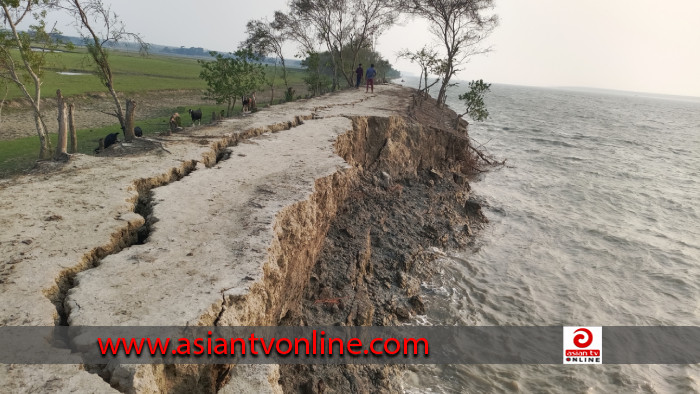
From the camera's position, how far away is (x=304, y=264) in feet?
25.0

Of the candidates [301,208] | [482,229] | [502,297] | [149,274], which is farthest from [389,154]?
[149,274]

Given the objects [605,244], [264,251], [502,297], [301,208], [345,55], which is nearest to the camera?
[264,251]

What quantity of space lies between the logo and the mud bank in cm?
361

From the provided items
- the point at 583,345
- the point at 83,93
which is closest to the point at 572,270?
the point at 583,345

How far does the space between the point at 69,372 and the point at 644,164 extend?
35.6m

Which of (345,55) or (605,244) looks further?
(345,55)

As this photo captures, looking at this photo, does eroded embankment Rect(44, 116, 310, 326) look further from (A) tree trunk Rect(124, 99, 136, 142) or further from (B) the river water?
(B) the river water

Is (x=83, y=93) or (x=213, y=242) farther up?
(x=83, y=93)

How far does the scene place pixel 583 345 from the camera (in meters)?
9.02

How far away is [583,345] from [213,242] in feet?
28.9

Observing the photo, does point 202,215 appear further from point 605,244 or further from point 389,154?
point 605,244

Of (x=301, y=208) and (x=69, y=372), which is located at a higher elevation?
(x=301, y=208)

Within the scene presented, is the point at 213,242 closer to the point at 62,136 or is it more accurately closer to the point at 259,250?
the point at 259,250

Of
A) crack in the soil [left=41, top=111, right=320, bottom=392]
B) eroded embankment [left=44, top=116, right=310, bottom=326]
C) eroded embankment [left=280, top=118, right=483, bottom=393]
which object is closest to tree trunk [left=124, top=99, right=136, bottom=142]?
eroded embankment [left=44, top=116, right=310, bottom=326]
